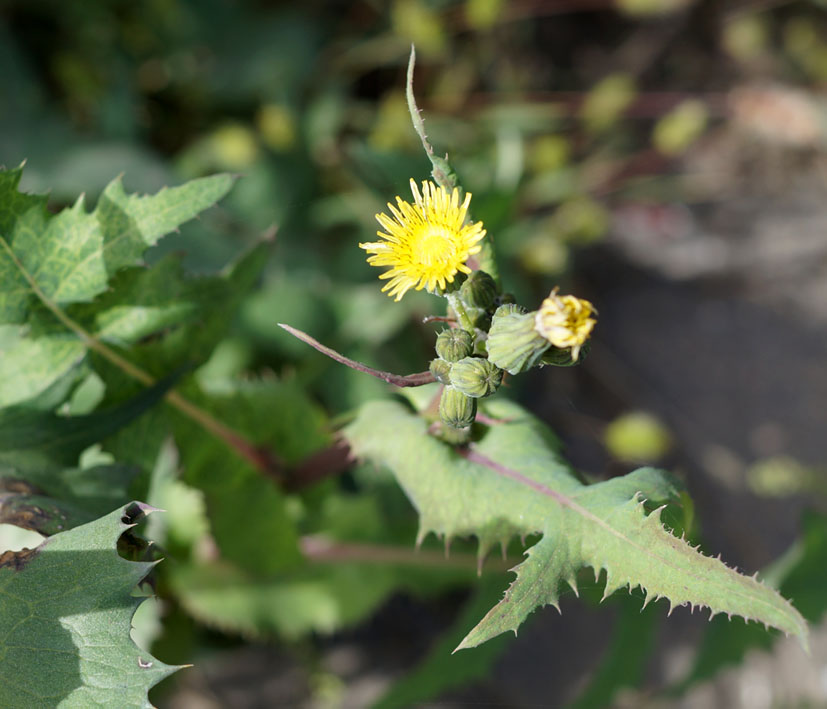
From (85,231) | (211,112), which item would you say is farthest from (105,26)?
(85,231)

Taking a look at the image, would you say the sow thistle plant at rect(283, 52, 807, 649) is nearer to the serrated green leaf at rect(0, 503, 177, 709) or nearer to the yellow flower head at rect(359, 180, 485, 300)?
the yellow flower head at rect(359, 180, 485, 300)

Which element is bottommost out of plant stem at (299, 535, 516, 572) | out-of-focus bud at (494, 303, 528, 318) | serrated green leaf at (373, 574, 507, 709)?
serrated green leaf at (373, 574, 507, 709)

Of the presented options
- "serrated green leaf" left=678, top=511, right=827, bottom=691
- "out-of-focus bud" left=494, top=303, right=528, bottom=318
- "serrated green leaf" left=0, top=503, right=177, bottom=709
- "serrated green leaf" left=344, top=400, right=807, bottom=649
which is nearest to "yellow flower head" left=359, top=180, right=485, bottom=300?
"out-of-focus bud" left=494, top=303, right=528, bottom=318

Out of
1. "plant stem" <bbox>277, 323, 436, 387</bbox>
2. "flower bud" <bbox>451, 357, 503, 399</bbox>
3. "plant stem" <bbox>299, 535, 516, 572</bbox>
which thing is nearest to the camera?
"plant stem" <bbox>277, 323, 436, 387</bbox>

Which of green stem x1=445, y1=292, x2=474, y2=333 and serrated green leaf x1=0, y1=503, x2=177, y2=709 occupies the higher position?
green stem x1=445, y1=292, x2=474, y2=333

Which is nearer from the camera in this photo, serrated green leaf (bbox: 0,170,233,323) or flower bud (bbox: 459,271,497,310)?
flower bud (bbox: 459,271,497,310)

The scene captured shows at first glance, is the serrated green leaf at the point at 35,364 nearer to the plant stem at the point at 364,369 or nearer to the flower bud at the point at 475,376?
the plant stem at the point at 364,369

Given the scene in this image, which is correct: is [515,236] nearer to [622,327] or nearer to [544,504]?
[622,327]

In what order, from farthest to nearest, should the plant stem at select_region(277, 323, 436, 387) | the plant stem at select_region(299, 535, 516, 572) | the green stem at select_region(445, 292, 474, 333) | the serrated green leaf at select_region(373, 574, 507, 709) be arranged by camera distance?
the plant stem at select_region(299, 535, 516, 572)
the serrated green leaf at select_region(373, 574, 507, 709)
the green stem at select_region(445, 292, 474, 333)
the plant stem at select_region(277, 323, 436, 387)
